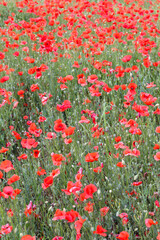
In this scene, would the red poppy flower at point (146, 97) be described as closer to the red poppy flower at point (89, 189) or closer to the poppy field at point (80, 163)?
the poppy field at point (80, 163)

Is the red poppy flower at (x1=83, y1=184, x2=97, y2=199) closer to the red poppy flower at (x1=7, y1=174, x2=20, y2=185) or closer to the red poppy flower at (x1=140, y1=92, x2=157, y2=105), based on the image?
the red poppy flower at (x1=7, y1=174, x2=20, y2=185)

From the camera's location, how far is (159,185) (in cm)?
202

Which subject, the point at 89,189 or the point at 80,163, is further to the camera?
the point at 80,163

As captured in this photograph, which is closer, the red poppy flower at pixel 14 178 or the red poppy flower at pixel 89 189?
the red poppy flower at pixel 89 189

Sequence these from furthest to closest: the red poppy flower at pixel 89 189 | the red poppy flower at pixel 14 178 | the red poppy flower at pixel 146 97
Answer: the red poppy flower at pixel 146 97
the red poppy flower at pixel 14 178
the red poppy flower at pixel 89 189

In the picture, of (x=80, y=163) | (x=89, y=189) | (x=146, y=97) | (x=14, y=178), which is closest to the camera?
(x=89, y=189)

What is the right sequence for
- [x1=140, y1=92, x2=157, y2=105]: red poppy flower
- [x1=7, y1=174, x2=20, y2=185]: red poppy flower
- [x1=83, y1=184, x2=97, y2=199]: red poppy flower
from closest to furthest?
[x1=83, y1=184, x2=97, y2=199]: red poppy flower
[x1=7, y1=174, x2=20, y2=185]: red poppy flower
[x1=140, y1=92, x2=157, y2=105]: red poppy flower

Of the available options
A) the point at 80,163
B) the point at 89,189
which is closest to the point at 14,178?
the point at 89,189

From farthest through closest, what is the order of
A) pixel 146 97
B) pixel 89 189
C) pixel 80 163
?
pixel 146 97 < pixel 80 163 < pixel 89 189

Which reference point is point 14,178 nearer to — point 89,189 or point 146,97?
point 89,189

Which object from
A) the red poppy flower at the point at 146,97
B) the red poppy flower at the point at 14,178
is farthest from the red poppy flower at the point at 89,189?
the red poppy flower at the point at 146,97

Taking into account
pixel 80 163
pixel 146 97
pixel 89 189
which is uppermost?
pixel 146 97

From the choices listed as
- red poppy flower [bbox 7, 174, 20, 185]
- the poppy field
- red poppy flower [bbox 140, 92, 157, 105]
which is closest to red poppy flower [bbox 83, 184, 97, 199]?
the poppy field

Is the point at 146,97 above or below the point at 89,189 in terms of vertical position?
above
